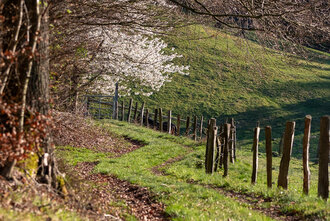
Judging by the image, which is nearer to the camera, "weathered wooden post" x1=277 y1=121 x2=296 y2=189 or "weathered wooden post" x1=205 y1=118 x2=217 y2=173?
"weathered wooden post" x1=277 y1=121 x2=296 y2=189

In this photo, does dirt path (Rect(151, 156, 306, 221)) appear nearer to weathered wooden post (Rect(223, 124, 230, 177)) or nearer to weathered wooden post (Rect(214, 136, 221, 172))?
weathered wooden post (Rect(223, 124, 230, 177))

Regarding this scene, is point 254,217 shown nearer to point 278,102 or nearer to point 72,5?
point 72,5

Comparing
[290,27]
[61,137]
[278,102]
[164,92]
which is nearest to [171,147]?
[61,137]

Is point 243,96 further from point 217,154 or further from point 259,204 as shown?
point 259,204

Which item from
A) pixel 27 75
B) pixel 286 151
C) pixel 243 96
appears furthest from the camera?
pixel 243 96

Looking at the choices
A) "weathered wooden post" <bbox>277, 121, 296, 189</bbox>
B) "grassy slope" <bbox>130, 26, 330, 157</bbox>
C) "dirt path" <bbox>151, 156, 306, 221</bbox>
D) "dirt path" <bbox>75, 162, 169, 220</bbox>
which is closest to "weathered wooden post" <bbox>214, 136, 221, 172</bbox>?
"dirt path" <bbox>151, 156, 306, 221</bbox>

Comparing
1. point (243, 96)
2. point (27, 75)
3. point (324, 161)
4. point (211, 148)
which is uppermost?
point (243, 96)

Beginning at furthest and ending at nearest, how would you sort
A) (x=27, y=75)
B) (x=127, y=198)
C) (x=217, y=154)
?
(x=217, y=154) < (x=127, y=198) < (x=27, y=75)

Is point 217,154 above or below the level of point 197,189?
above

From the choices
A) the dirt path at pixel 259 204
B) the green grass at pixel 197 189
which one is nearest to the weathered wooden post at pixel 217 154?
the green grass at pixel 197 189

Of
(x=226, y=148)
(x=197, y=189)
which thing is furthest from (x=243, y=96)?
(x=197, y=189)

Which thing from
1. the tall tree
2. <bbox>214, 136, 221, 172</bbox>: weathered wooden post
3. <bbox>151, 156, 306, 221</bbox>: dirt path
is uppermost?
the tall tree

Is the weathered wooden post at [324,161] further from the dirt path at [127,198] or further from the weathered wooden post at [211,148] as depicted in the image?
the weathered wooden post at [211,148]

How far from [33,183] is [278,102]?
35.8m
